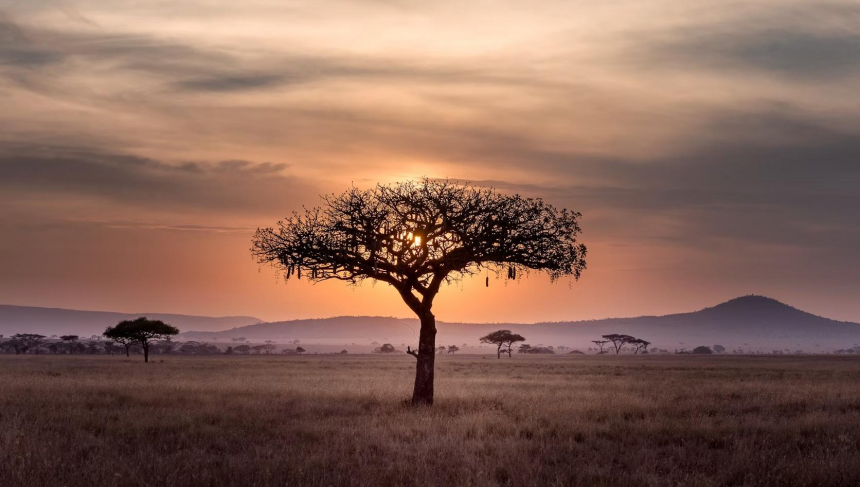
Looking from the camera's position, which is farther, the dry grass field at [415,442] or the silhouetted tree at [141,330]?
the silhouetted tree at [141,330]

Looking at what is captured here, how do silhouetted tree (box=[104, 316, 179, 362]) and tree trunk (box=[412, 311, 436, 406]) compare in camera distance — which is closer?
tree trunk (box=[412, 311, 436, 406])

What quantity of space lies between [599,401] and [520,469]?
17123 mm

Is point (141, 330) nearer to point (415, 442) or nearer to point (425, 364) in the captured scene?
point (425, 364)

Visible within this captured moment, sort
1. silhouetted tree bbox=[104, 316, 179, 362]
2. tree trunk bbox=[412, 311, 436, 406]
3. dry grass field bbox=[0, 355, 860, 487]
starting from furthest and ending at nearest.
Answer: silhouetted tree bbox=[104, 316, 179, 362] → tree trunk bbox=[412, 311, 436, 406] → dry grass field bbox=[0, 355, 860, 487]

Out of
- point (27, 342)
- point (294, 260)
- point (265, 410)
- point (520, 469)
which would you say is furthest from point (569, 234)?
point (27, 342)

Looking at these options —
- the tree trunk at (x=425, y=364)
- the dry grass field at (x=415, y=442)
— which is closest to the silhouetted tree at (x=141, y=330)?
the dry grass field at (x=415, y=442)

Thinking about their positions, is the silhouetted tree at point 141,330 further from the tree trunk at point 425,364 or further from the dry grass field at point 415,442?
the tree trunk at point 425,364

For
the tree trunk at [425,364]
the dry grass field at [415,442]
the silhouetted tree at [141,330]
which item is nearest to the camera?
the dry grass field at [415,442]

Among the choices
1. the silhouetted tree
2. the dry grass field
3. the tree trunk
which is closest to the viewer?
the dry grass field

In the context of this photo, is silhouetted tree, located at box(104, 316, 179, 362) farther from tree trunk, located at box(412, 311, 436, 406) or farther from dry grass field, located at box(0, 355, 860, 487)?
tree trunk, located at box(412, 311, 436, 406)

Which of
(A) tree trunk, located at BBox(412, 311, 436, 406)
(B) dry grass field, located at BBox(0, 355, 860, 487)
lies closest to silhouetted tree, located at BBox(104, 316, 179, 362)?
(B) dry grass field, located at BBox(0, 355, 860, 487)

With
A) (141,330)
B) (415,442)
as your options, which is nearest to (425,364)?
(415,442)

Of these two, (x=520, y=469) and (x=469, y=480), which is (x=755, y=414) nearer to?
(x=520, y=469)

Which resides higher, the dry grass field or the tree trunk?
the tree trunk
